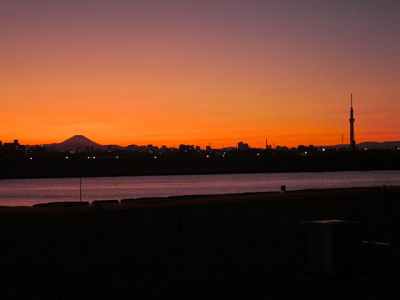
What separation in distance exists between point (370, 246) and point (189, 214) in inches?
586

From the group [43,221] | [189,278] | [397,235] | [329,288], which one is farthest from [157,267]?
[43,221]

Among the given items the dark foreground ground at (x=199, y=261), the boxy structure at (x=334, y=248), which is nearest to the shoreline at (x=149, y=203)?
the dark foreground ground at (x=199, y=261)

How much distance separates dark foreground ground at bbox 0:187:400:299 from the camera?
38.4 feet

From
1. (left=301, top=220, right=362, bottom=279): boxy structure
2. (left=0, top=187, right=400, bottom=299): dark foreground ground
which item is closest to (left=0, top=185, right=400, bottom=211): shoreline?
(left=0, top=187, right=400, bottom=299): dark foreground ground

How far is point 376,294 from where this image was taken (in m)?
11.0

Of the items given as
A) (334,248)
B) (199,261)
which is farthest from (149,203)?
(334,248)

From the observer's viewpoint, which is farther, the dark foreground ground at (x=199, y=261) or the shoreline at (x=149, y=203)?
the shoreline at (x=149, y=203)

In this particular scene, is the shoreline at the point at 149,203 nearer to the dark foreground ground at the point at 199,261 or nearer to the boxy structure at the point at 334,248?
the dark foreground ground at the point at 199,261

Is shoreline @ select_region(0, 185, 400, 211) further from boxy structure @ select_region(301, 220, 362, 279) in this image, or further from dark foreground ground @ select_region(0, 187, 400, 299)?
boxy structure @ select_region(301, 220, 362, 279)

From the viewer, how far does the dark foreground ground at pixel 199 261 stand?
11.7 metres

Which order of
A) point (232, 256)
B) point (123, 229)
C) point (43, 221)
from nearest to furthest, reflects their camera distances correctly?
1. point (232, 256)
2. point (123, 229)
3. point (43, 221)

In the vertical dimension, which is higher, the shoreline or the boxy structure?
the boxy structure

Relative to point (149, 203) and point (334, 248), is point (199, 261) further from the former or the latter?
point (149, 203)

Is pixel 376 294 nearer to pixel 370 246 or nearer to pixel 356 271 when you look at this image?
pixel 356 271
